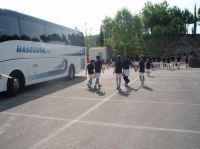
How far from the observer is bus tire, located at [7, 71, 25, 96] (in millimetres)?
12489

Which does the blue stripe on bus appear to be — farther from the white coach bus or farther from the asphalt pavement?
the asphalt pavement

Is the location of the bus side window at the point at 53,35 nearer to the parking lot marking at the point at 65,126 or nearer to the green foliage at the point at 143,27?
the parking lot marking at the point at 65,126

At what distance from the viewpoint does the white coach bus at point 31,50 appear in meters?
12.2

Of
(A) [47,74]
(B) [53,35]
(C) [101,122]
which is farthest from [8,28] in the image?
(C) [101,122]

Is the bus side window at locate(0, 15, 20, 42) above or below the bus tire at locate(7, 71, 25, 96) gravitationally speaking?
above

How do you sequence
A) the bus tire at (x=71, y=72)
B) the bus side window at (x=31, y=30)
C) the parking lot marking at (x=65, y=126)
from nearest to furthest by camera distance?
1. the parking lot marking at (x=65, y=126)
2. the bus side window at (x=31, y=30)
3. the bus tire at (x=71, y=72)

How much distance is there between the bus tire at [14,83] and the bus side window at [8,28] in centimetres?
172

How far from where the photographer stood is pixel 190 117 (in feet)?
26.9

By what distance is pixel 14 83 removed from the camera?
12734 mm

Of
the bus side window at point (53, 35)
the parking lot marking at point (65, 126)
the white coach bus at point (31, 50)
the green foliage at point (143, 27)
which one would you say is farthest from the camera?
the green foliage at point (143, 27)

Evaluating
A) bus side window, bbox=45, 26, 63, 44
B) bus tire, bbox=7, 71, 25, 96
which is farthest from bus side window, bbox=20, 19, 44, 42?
bus tire, bbox=7, 71, 25, 96

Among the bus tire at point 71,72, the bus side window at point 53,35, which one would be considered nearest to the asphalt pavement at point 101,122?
the bus side window at point 53,35

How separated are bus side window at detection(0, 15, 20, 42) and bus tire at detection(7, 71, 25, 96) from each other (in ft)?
5.65

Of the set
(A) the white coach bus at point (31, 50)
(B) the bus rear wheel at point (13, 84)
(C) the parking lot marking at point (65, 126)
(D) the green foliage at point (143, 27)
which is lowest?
(C) the parking lot marking at point (65, 126)
